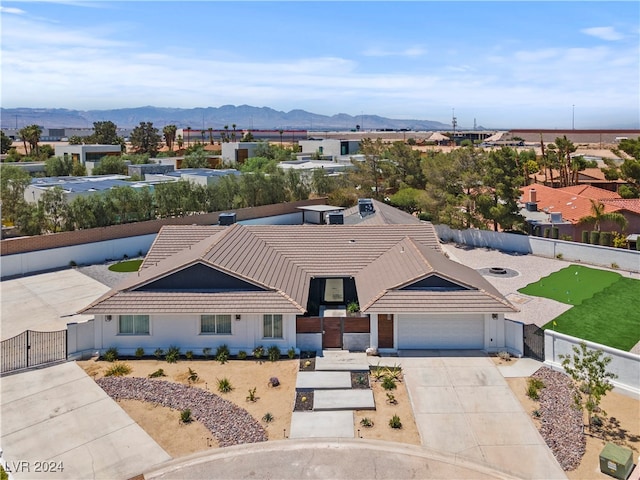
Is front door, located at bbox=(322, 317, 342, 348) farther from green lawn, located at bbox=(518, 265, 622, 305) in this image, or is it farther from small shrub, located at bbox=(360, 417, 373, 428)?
green lawn, located at bbox=(518, 265, 622, 305)

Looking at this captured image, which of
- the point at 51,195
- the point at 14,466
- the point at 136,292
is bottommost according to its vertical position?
the point at 14,466

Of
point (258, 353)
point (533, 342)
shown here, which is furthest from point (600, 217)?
point (258, 353)

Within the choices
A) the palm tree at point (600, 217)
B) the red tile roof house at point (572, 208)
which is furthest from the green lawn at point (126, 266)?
the palm tree at point (600, 217)

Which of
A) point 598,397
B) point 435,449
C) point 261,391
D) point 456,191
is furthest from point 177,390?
point 456,191

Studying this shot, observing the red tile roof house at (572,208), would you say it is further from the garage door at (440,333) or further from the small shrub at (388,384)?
the small shrub at (388,384)

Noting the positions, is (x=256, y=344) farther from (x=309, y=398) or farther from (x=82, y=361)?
(x=82, y=361)

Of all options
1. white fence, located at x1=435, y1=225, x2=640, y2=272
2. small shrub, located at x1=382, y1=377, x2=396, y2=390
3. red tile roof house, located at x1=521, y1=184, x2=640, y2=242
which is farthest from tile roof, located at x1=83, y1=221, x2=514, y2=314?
red tile roof house, located at x1=521, y1=184, x2=640, y2=242
